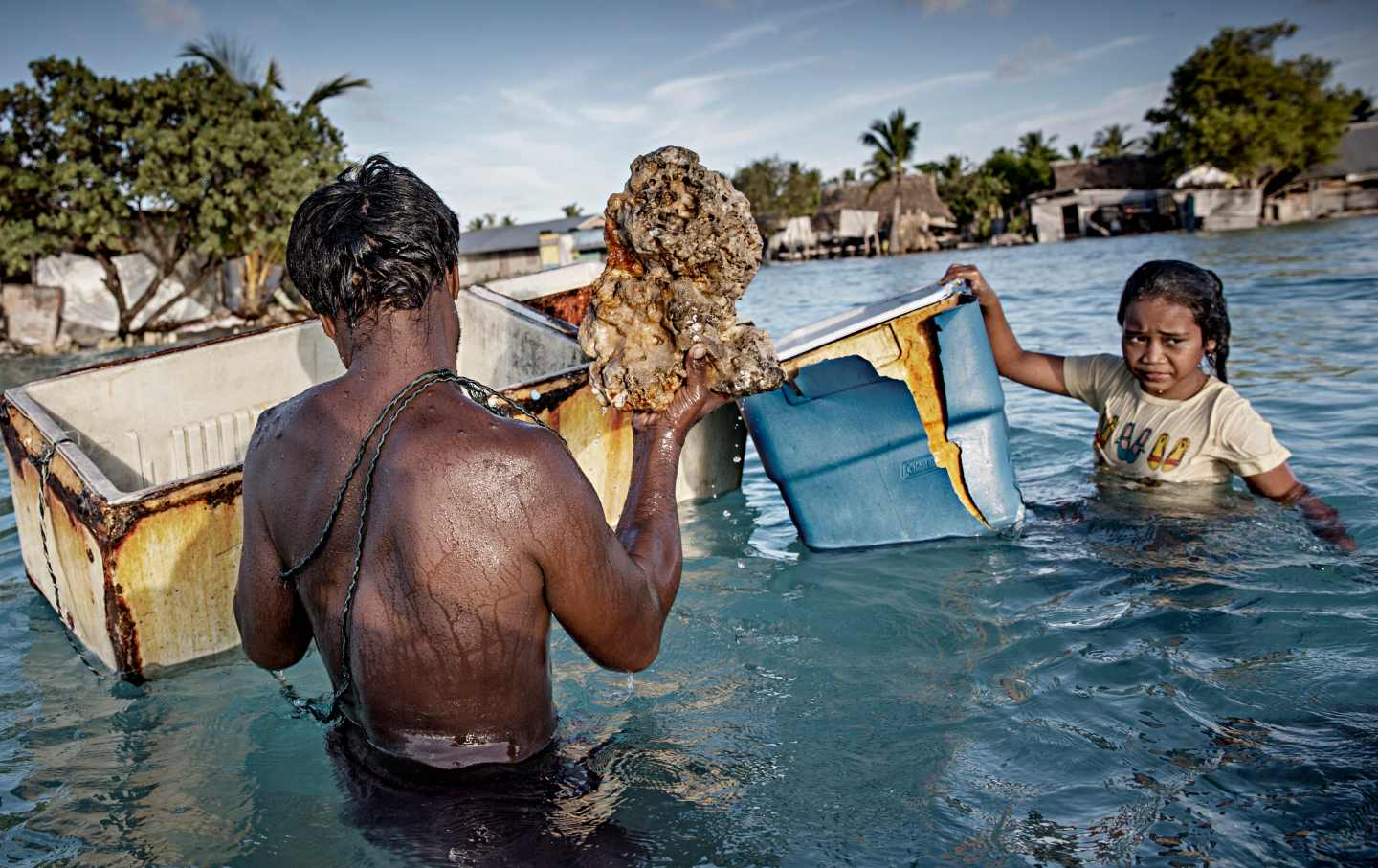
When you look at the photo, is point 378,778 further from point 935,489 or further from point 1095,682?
point 935,489

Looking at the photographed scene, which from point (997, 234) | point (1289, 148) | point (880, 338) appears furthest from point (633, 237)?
point (997, 234)

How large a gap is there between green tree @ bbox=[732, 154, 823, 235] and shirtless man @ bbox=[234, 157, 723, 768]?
184ft

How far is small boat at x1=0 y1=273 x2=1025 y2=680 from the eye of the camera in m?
3.16

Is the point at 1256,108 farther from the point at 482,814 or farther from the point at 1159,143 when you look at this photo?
the point at 482,814

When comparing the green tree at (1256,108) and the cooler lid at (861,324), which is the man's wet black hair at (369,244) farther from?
the green tree at (1256,108)

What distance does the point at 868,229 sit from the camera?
4797cm

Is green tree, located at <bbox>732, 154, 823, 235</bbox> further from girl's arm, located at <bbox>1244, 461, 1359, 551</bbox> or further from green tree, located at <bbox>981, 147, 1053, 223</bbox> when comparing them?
girl's arm, located at <bbox>1244, 461, 1359, 551</bbox>

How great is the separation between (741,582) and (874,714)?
50.7 inches

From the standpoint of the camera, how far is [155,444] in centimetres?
487

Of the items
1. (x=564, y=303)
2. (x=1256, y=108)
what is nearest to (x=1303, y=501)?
(x=564, y=303)

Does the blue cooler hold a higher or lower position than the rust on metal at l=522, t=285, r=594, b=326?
lower

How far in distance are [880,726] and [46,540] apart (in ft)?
10.6

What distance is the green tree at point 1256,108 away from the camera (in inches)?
1444

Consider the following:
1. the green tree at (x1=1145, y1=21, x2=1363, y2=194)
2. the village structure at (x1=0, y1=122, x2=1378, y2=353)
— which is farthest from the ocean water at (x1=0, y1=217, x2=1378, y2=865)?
the green tree at (x1=1145, y1=21, x2=1363, y2=194)
